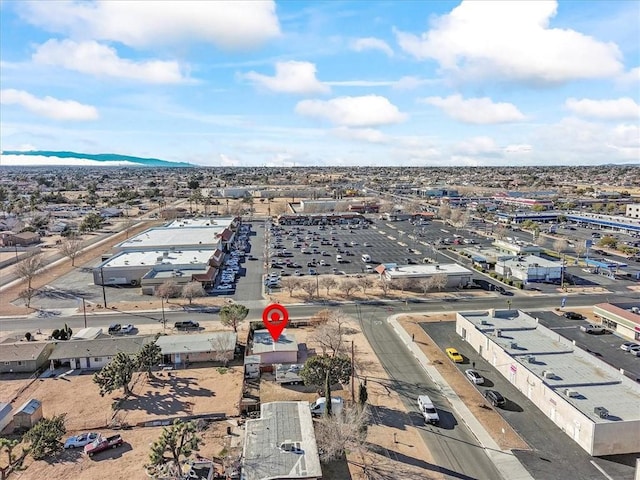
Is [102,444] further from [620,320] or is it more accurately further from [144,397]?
[620,320]

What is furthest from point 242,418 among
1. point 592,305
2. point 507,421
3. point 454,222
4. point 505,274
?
point 454,222

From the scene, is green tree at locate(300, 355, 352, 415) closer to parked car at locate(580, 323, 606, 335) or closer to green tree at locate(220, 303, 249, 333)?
green tree at locate(220, 303, 249, 333)

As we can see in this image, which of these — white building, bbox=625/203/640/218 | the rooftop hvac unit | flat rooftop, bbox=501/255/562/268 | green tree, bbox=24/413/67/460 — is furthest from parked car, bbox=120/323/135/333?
white building, bbox=625/203/640/218

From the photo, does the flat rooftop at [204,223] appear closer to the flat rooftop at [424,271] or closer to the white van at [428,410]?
the flat rooftop at [424,271]

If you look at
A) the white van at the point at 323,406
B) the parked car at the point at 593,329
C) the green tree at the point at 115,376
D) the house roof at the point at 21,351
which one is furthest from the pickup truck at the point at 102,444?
the parked car at the point at 593,329

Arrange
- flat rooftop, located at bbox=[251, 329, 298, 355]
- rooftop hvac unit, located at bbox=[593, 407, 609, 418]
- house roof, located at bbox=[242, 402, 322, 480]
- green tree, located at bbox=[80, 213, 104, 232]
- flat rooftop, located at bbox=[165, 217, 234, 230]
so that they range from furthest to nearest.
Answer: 1. green tree, located at bbox=[80, 213, 104, 232]
2. flat rooftop, located at bbox=[165, 217, 234, 230]
3. flat rooftop, located at bbox=[251, 329, 298, 355]
4. rooftop hvac unit, located at bbox=[593, 407, 609, 418]
5. house roof, located at bbox=[242, 402, 322, 480]

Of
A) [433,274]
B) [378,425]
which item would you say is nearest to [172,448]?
[378,425]
